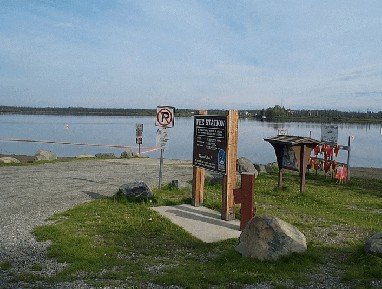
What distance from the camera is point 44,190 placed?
42.6 ft

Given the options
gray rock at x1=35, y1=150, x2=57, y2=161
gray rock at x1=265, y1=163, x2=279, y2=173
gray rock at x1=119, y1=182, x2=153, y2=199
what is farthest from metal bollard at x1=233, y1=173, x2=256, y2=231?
gray rock at x1=35, y1=150, x2=57, y2=161

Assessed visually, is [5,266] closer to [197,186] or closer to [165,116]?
[197,186]

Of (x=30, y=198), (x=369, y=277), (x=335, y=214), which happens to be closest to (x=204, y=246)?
(x=369, y=277)

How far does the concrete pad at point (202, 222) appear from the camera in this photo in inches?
322

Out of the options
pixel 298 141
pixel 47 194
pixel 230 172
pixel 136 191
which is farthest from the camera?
pixel 298 141

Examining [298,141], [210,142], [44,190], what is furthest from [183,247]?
[298,141]

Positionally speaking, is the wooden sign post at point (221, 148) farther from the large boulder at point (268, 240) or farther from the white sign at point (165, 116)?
the large boulder at point (268, 240)

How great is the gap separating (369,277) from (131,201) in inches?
258

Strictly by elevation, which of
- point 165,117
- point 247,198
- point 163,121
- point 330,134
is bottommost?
point 247,198

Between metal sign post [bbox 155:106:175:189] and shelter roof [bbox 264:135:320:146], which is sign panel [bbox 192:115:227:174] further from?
shelter roof [bbox 264:135:320:146]

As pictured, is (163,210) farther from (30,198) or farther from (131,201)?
(30,198)

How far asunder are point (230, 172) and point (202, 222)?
4.08 feet

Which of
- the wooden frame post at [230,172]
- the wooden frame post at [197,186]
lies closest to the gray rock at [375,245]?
the wooden frame post at [230,172]

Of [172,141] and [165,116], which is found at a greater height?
[165,116]
